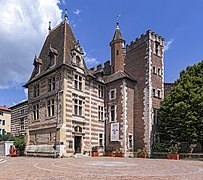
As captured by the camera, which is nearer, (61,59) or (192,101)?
(192,101)

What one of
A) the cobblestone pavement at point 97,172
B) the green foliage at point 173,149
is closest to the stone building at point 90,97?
the green foliage at point 173,149

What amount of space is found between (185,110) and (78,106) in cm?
1218

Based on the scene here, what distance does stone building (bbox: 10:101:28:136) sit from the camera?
4111 centimetres

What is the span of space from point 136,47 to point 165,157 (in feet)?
48.8

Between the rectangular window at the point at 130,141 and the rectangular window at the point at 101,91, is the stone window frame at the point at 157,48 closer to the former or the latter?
the rectangular window at the point at 101,91

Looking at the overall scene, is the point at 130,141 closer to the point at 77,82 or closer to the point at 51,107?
the point at 77,82

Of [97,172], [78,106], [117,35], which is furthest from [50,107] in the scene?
[97,172]

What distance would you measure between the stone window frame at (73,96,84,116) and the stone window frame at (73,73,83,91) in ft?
4.22

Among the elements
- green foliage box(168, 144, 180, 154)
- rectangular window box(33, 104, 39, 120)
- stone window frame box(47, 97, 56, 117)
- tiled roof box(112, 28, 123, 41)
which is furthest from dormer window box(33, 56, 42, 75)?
green foliage box(168, 144, 180, 154)

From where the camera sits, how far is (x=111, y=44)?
3712cm

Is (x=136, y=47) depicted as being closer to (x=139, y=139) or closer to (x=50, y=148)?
(x=139, y=139)

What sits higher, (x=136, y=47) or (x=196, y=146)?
(x=136, y=47)

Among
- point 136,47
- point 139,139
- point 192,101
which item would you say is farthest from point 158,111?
point 136,47

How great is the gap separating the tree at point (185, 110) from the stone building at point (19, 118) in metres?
22.4
